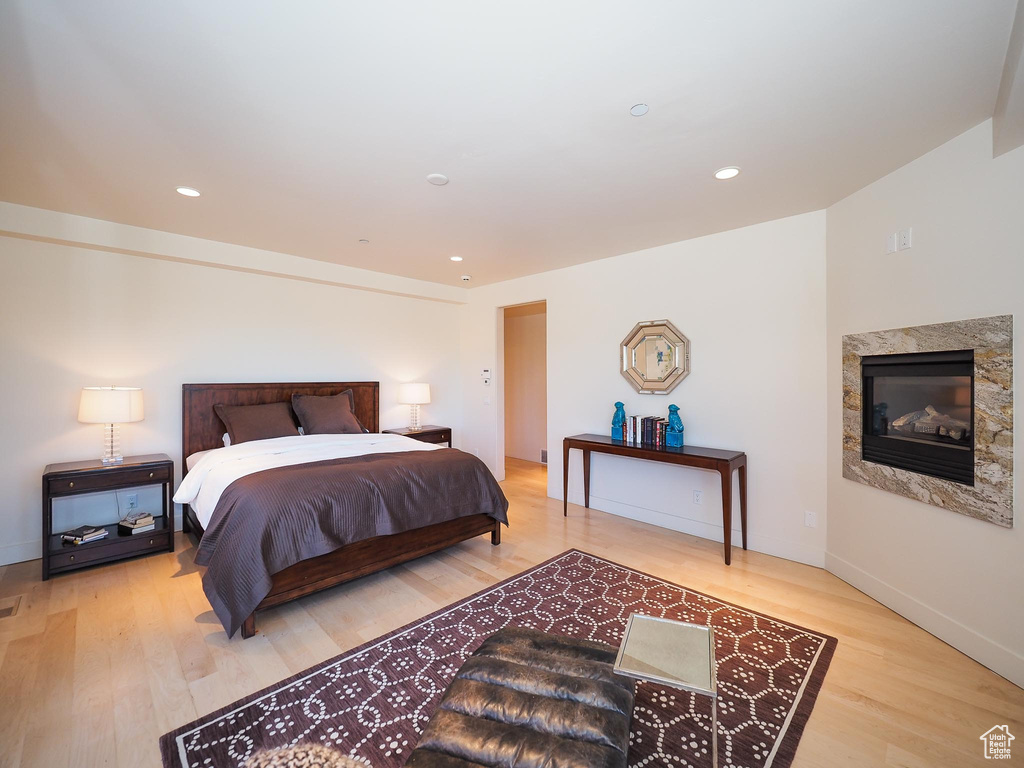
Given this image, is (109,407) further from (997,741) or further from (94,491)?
(997,741)

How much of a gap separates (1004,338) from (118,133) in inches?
168

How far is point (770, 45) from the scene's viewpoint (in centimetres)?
158

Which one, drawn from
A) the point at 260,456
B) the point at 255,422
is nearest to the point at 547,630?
the point at 260,456

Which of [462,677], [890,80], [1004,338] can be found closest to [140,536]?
[462,677]

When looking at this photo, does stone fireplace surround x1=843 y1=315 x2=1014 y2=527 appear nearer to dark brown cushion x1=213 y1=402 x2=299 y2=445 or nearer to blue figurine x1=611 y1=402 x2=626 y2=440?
blue figurine x1=611 y1=402 x2=626 y2=440

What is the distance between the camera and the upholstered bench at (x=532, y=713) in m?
1.16

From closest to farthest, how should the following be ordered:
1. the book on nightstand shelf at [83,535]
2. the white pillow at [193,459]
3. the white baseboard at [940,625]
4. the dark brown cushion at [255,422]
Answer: the white baseboard at [940,625] < the book on nightstand shelf at [83,535] < the white pillow at [193,459] < the dark brown cushion at [255,422]

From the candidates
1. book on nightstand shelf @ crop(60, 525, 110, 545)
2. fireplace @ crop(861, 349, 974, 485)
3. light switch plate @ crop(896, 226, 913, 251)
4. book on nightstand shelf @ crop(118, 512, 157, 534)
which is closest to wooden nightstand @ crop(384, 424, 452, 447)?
book on nightstand shelf @ crop(118, 512, 157, 534)

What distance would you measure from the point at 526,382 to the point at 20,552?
5.57 metres

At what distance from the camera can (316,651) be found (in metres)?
2.16

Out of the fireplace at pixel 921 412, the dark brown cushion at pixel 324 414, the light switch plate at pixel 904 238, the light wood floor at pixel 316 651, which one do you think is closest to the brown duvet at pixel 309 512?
the light wood floor at pixel 316 651

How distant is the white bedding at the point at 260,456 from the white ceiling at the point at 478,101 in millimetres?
1750

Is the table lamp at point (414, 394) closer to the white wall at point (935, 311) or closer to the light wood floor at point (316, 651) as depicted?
the light wood floor at point (316, 651)

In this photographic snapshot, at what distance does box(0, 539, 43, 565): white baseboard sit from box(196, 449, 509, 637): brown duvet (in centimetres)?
188
